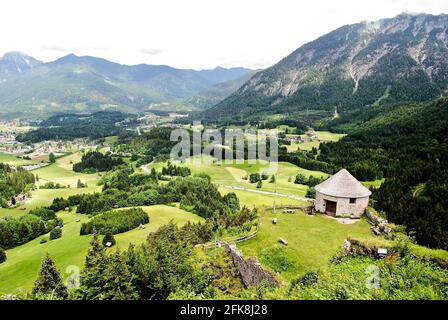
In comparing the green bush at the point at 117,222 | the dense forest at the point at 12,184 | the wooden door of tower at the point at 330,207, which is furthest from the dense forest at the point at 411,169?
the dense forest at the point at 12,184

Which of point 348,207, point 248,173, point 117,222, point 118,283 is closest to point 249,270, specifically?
point 118,283

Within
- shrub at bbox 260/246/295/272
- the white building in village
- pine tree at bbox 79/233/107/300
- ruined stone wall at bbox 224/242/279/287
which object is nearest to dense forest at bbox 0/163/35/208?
pine tree at bbox 79/233/107/300

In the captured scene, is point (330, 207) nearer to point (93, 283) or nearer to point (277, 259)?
point (277, 259)

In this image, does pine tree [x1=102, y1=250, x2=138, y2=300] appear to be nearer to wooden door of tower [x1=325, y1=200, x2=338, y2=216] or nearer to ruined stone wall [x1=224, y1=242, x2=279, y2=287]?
ruined stone wall [x1=224, y1=242, x2=279, y2=287]

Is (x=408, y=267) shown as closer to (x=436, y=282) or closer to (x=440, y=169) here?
(x=436, y=282)

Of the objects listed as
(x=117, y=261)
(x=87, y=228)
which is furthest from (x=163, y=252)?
(x=87, y=228)

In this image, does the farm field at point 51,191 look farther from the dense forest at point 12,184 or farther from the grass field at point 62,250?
the grass field at point 62,250
